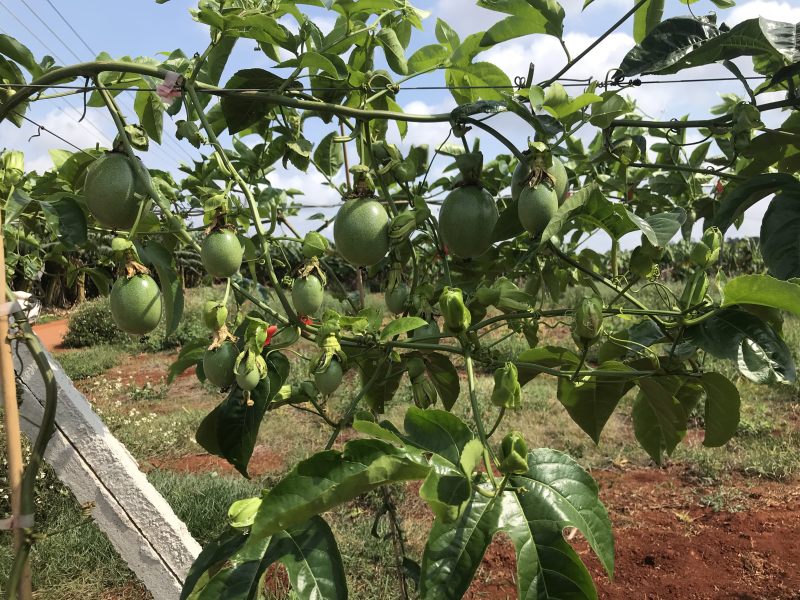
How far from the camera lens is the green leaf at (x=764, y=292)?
2.82 ft

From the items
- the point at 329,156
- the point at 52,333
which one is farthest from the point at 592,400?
the point at 52,333

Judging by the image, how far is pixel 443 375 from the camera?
132 cm

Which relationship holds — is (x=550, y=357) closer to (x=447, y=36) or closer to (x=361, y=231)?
(x=361, y=231)

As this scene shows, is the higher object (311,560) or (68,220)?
(68,220)

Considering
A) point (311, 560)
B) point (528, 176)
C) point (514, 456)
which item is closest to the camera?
point (514, 456)

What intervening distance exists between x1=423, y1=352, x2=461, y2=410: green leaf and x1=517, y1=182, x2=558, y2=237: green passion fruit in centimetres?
43

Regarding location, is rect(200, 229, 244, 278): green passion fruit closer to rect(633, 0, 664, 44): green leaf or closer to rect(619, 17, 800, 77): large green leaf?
rect(619, 17, 800, 77): large green leaf

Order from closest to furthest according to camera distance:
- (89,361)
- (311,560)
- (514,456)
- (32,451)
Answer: (514,456) → (311,560) → (32,451) → (89,361)

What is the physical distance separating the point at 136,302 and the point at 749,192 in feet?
3.81

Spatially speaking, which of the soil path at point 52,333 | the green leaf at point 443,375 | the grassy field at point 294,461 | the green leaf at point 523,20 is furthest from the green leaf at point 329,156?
the soil path at point 52,333

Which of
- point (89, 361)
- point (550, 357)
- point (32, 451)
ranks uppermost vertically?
point (550, 357)

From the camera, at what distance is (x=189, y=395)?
655 centimetres

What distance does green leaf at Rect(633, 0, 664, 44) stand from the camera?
1.34m

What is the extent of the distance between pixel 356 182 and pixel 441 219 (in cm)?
16
